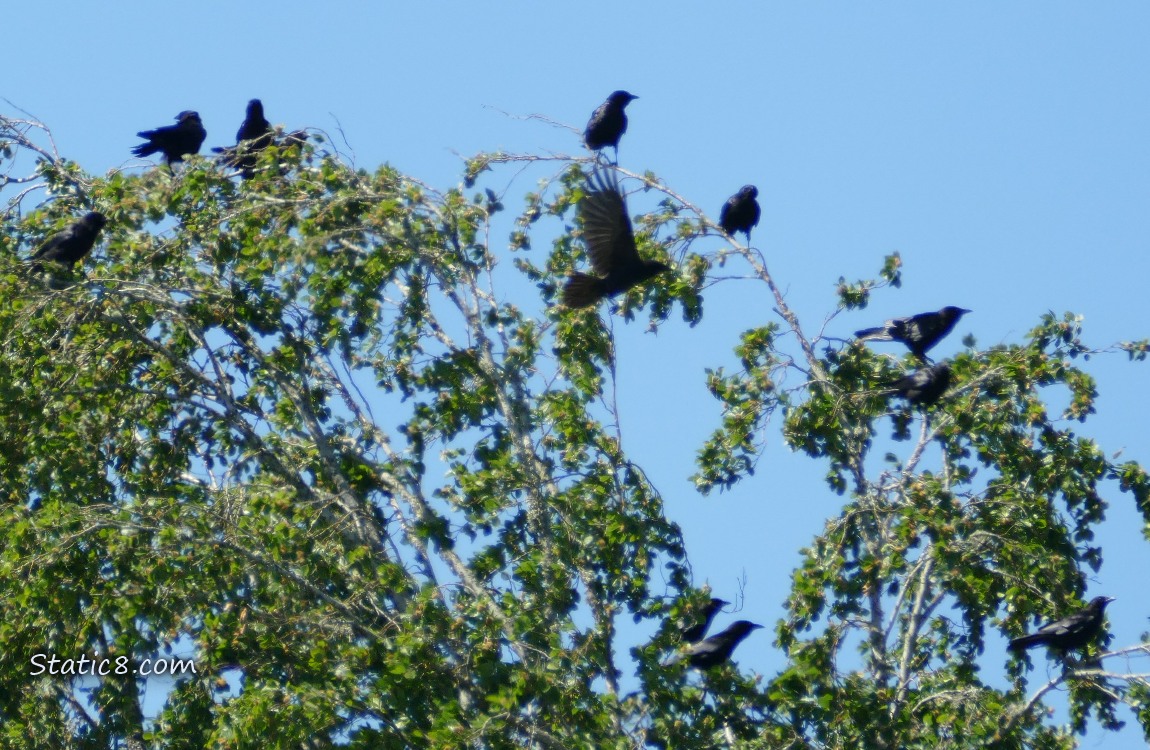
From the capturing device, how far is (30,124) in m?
11.1

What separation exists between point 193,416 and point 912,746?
14.8ft

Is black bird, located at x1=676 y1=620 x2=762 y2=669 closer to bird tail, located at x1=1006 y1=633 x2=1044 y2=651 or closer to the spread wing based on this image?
bird tail, located at x1=1006 y1=633 x2=1044 y2=651

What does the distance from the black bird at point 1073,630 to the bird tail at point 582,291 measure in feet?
9.82

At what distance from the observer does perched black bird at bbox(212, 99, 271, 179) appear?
33.9ft

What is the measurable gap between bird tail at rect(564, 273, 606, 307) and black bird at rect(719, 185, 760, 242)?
1.78 m

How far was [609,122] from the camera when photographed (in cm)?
1236

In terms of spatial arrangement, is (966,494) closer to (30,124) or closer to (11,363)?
(11,363)

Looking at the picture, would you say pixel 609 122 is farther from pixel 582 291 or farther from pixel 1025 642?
pixel 1025 642

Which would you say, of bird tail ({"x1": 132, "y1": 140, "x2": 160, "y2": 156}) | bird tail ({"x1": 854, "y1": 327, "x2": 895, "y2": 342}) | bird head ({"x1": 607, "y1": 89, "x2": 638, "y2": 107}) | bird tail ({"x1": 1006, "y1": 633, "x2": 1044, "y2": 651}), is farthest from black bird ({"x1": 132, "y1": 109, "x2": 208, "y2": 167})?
bird tail ({"x1": 1006, "y1": 633, "x2": 1044, "y2": 651})

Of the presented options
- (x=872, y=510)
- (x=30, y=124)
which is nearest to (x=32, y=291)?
(x=30, y=124)

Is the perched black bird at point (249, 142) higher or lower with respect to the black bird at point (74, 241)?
higher

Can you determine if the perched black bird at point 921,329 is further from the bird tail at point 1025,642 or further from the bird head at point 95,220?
the bird head at point 95,220

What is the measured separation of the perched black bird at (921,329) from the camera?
10680mm

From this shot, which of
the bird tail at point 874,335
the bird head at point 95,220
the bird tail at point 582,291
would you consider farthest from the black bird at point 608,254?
the bird head at point 95,220
